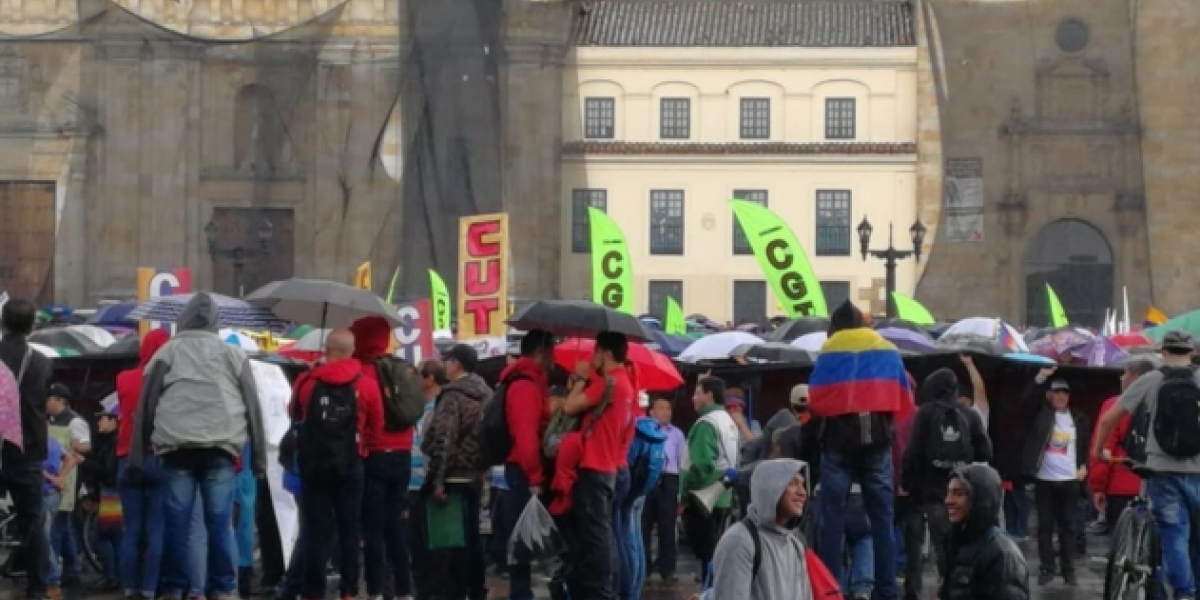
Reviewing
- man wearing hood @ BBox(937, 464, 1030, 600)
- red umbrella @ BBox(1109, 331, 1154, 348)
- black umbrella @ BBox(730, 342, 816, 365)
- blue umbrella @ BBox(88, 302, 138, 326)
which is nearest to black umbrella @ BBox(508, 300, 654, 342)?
man wearing hood @ BBox(937, 464, 1030, 600)

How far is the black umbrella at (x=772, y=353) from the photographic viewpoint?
89.6 feet

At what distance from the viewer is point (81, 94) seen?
60000 millimetres

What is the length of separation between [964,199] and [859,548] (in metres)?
42.8

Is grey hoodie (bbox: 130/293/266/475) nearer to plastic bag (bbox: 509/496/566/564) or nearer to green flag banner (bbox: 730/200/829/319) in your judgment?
plastic bag (bbox: 509/496/566/564)

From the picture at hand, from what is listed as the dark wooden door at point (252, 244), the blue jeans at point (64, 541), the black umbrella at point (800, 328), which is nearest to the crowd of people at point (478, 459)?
the blue jeans at point (64, 541)

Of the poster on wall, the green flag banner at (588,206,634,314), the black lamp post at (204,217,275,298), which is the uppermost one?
the poster on wall

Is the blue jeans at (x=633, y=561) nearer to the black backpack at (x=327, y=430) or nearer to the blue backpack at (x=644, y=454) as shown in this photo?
the blue backpack at (x=644, y=454)

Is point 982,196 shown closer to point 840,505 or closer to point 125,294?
point 125,294

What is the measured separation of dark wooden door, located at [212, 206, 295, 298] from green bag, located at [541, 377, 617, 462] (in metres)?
43.3

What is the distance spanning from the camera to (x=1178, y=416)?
53.6ft

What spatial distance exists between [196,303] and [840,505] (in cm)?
358

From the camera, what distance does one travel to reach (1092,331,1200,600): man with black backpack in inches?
640

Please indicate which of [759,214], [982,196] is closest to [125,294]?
[982,196]

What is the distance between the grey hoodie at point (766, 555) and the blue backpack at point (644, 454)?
584cm
